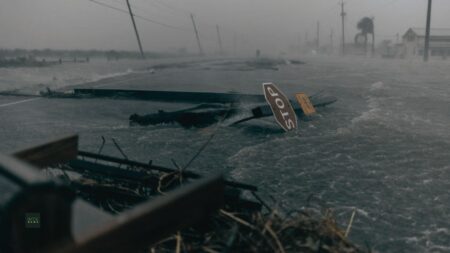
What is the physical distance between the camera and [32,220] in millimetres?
2318

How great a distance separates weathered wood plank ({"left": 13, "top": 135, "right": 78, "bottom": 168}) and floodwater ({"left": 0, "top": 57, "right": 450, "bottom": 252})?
4204 millimetres

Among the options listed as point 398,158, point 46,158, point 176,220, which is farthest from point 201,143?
point 176,220

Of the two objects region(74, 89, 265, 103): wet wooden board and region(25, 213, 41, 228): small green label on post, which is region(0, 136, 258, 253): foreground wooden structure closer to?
region(25, 213, 41, 228): small green label on post

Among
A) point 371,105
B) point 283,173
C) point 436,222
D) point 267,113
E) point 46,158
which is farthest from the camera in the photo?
point 371,105

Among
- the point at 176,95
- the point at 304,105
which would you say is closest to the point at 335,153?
Answer: the point at 304,105

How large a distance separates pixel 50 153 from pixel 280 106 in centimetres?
1223

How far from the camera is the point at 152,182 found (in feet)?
20.1

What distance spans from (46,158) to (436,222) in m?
→ 7.73

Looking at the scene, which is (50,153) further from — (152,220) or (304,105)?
(304,105)

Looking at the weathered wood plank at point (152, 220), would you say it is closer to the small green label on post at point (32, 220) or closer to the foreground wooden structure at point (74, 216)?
the foreground wooden structure at point (74, 216)

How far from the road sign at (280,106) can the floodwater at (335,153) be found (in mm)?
515

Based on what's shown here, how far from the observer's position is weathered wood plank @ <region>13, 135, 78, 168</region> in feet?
11.6

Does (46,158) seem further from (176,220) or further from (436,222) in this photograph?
(436,222)

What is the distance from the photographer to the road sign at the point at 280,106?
47.1 feet
